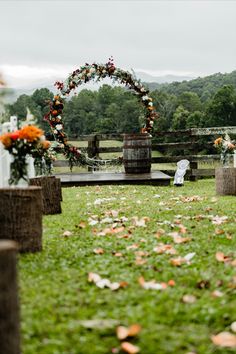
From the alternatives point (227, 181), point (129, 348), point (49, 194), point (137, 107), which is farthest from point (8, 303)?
point (137, 107)

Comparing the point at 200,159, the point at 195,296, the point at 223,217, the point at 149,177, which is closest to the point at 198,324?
the point at 195,296

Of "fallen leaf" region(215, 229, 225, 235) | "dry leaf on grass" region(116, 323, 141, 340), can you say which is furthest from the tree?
"dry leaf on grass" region(116, 323, 141, 340)

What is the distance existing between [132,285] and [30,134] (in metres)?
1.87

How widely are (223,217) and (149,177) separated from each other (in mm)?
6356

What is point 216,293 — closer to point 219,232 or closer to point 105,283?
point 105,283

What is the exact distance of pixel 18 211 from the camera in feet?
15.6

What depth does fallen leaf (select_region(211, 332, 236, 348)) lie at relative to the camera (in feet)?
9.37

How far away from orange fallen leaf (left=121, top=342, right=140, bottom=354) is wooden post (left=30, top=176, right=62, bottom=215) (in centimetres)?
482

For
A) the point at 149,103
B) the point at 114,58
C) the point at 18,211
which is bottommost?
the point at 18,211

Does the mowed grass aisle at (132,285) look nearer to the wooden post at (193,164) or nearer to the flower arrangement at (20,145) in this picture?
the flower arrangement at (20,145)

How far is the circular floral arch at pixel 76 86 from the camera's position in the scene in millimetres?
14602

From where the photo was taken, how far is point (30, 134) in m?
4.93

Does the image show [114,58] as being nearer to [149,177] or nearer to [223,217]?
[149,177]

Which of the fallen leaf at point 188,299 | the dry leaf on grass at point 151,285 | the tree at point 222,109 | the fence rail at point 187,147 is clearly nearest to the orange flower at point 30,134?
the dry leaf on grass at point 151,285
